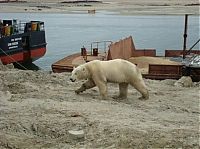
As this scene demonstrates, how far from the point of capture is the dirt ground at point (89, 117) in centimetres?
681

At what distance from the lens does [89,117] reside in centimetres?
851

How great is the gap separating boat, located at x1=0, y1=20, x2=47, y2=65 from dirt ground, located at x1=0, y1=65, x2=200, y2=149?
898 cm

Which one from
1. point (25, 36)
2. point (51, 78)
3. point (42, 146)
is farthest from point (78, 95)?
point (25, 36)

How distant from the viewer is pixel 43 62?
2900cm

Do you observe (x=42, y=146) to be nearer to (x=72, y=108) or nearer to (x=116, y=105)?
(x=72, y=108)

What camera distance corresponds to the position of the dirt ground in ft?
22.4

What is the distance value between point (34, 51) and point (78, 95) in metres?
14.5

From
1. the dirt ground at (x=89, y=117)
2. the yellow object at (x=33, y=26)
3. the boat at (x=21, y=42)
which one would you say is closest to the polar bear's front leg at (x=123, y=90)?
the dirt ground at (x=89, y=117)

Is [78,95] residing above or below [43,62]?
above

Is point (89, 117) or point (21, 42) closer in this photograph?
point (89, 117)

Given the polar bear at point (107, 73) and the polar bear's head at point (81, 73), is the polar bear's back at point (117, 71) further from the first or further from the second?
the polar bear's head at point (81, 73)

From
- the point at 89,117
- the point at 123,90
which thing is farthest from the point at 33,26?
the point at 89,117

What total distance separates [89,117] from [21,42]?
16344mm

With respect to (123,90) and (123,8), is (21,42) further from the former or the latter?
(123,8)
